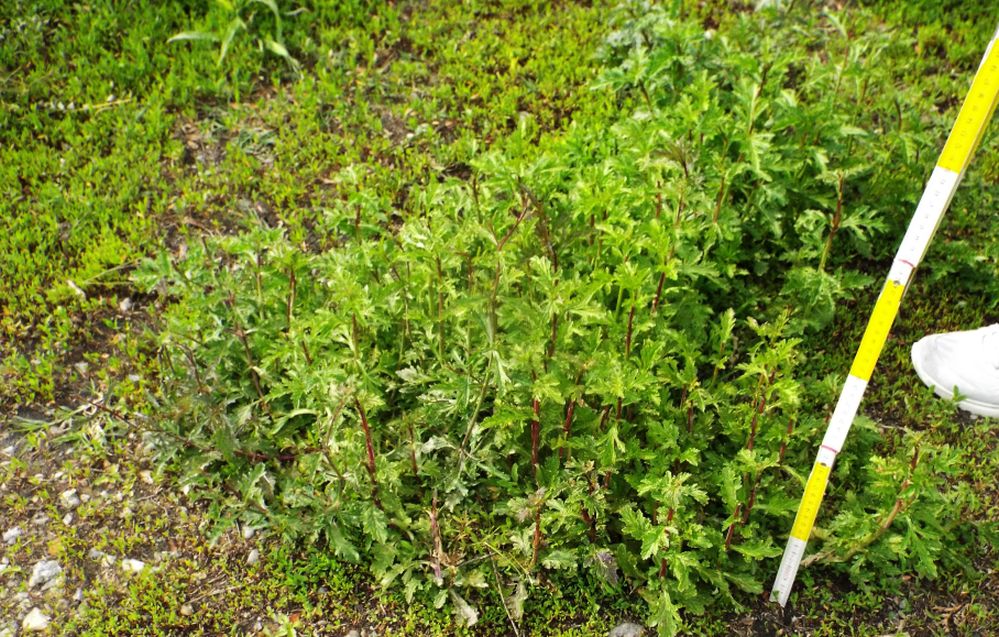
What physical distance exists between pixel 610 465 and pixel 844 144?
7.90 ft

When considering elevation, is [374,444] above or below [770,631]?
above

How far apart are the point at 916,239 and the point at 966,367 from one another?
1647mm

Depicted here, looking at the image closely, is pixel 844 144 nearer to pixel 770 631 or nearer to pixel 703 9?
pixel 703 9

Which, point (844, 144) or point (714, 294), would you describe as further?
point (844, 144)

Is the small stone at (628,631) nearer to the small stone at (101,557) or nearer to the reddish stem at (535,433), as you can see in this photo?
the reddish stem at (535,433)

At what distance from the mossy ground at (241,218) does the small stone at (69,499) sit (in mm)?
31

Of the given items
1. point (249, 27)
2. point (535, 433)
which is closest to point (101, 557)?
point (535, 433)

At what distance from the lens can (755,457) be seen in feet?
11.4

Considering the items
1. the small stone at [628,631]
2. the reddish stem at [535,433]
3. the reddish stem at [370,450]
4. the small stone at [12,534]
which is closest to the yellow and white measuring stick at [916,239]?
the small stone at [628,631]

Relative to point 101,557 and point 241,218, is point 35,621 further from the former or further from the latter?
point 241,218

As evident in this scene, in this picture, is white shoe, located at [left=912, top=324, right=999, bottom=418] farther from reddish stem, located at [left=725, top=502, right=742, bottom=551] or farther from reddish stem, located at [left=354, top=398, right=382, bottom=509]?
reddish stem, located at [left=354, top=398, right=382, bottom=509]

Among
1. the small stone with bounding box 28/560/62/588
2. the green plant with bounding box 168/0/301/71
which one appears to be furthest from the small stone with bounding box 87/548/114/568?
the green plant with bounding box 168/0/301/71

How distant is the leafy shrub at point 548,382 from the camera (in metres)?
3.39

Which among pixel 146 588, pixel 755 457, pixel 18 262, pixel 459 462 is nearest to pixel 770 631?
pixel 755 457
